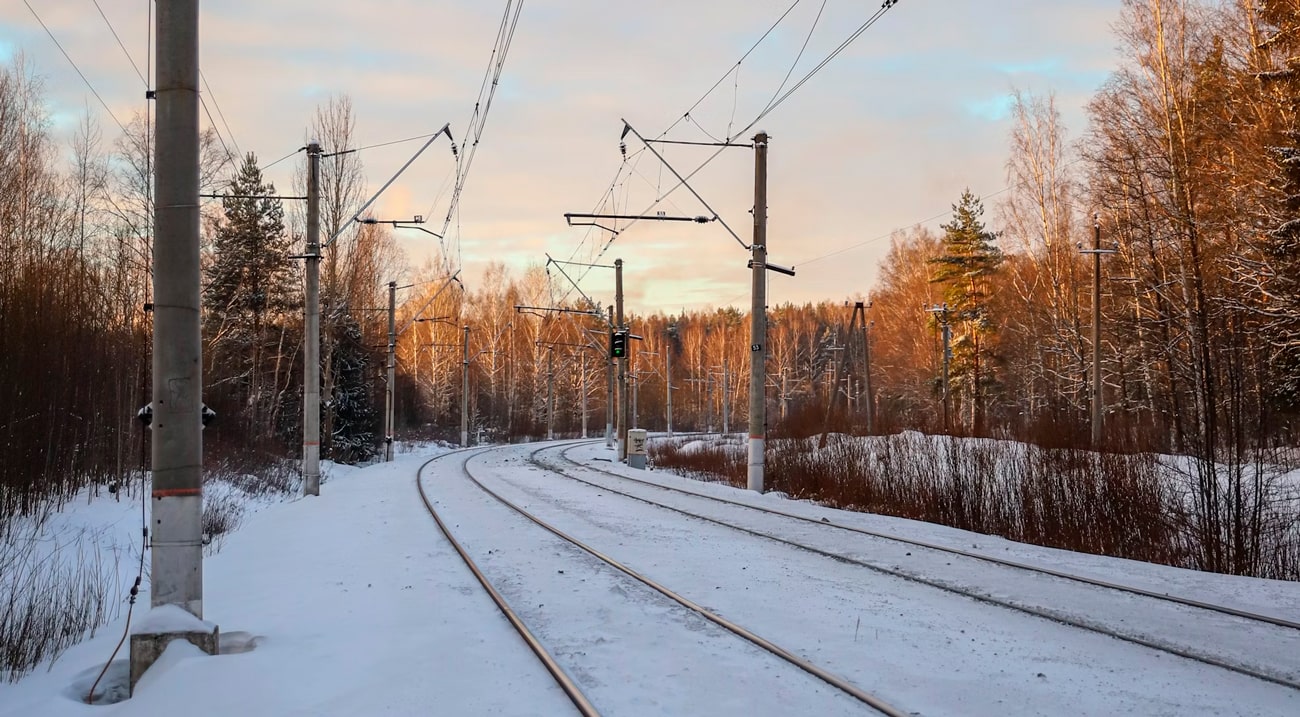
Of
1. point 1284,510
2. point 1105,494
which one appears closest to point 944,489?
point 1105,494

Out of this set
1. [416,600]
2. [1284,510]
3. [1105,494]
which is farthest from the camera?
[1105,494]

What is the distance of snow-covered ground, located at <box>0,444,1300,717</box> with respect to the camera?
5.54m

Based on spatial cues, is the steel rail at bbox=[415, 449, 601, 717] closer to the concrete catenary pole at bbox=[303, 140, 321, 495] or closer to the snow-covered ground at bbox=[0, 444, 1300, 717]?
the snow-covered ground at bbox=[0, 444, 1300, 717]

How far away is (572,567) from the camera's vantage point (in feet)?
33.4

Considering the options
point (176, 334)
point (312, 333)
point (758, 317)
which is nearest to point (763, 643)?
point (176, 334)

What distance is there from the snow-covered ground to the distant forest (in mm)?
3677

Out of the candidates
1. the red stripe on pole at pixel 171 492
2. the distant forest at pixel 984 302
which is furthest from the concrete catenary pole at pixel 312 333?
the red stripe on pole at pixel 171 492

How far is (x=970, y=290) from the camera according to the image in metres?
56.0

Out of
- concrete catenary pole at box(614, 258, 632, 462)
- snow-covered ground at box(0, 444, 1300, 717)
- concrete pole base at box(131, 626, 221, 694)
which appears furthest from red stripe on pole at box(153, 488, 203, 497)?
concrete catenary pole at box(614, 258, 632, 462)

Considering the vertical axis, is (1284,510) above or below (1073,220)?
below

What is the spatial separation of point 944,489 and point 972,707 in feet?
35.0

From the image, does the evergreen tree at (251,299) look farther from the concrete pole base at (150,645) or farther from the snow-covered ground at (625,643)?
the concrete pole base at (150,645)

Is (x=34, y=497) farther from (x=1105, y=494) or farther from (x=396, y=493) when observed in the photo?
(x=1105, y=494)

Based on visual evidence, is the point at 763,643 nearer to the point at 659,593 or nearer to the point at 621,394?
the point at 659,593
